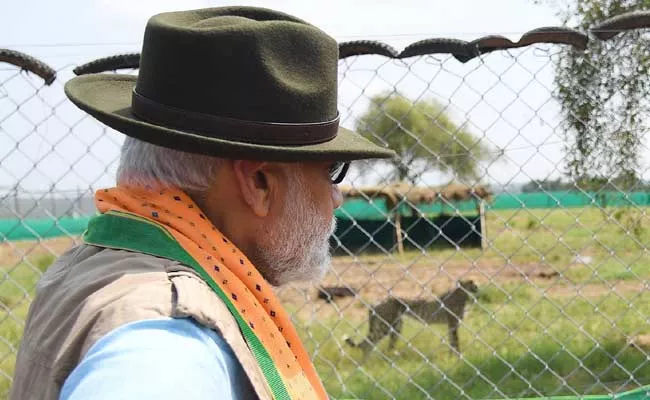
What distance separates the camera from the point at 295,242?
1345mm

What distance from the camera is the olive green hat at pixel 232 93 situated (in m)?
1.18

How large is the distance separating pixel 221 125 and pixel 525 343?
507 cm

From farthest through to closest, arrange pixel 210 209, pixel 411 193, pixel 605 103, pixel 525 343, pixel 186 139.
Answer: pixel 525 343
pixel 411 193
pixel 605 103
pixel 210 209
pixel 186 139

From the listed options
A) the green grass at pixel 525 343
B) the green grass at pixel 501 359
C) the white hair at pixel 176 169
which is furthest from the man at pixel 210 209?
the green grass at pixel 501 359

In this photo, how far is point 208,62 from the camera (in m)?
1.18

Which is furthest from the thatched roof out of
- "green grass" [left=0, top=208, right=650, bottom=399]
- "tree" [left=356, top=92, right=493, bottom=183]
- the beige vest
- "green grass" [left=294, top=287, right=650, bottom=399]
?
A: the beige vest

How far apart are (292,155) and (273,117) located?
63 mm

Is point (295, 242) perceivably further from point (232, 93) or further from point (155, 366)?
point (155, 366)

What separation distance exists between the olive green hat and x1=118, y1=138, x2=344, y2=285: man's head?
7cm

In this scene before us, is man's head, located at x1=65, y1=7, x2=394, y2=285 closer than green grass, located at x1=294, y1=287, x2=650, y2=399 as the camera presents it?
Yes

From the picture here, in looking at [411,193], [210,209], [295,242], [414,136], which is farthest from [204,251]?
[411,193]

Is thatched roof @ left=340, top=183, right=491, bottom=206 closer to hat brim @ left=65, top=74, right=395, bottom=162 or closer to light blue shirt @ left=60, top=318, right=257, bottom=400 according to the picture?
hat brim @ left=65, top=74, right=395, bottom=162

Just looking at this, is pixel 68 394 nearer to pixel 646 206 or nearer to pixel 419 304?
pixel 646 206

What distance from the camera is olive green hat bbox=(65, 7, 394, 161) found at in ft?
3.86
